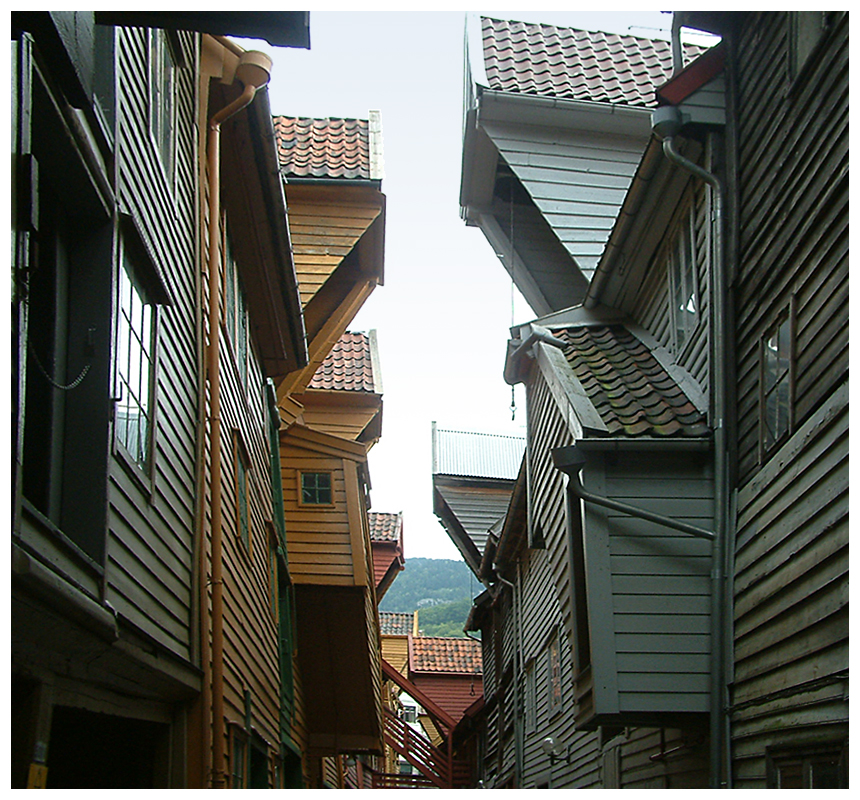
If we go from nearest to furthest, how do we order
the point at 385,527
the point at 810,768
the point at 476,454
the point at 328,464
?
→ the point at 810,768 → the point at 328,464 → the point at 476,454 → the point at 385,527

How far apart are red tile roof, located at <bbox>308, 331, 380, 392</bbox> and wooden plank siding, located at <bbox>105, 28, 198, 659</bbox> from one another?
9774 mm

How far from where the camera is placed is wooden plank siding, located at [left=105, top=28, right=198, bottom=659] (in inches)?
203

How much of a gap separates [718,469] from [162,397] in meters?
4.12

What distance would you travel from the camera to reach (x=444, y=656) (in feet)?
113

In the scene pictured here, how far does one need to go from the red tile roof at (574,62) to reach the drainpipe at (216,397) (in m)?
5.55

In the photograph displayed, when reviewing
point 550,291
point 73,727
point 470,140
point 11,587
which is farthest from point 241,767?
point 470,140

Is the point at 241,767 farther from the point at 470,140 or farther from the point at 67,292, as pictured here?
the point at 470,140

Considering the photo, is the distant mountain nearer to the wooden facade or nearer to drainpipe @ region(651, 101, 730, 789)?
drainpipe @ region(651, 101, 730, 789)

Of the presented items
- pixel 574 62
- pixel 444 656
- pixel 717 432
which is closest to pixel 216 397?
pixel 717 432

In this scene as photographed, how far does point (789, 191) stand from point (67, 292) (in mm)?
4498

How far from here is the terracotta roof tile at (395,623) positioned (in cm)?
4159

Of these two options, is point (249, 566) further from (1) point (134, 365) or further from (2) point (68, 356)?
(2) point (68, 356)

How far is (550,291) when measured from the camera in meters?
13.9

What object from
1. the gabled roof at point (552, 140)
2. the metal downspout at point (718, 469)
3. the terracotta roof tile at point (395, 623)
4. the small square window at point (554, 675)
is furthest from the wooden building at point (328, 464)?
the terracotta roof tile at point (395, 623)
